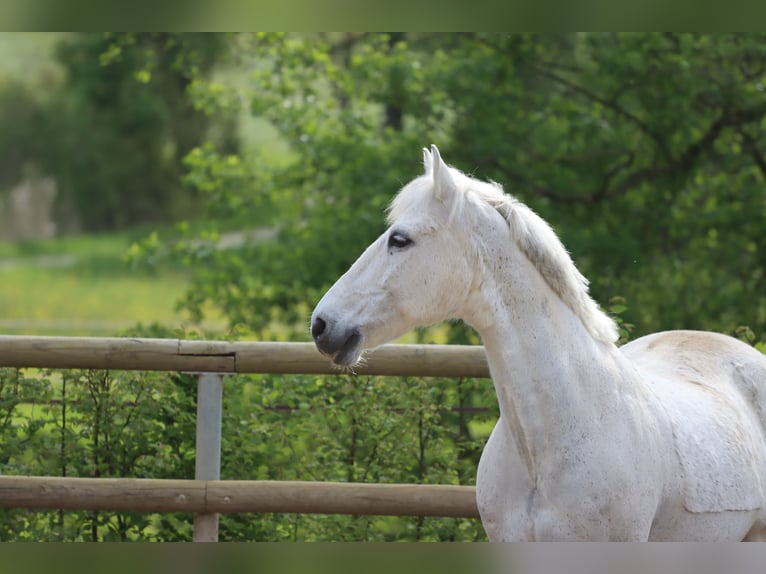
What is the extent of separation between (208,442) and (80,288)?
1804 centimetres

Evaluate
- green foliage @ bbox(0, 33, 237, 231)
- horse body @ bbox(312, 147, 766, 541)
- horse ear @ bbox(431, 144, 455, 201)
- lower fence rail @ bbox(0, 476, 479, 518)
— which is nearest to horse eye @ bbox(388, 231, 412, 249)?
horse body @ bbox(312, 147, 766, 541)

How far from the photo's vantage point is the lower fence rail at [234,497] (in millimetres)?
4016

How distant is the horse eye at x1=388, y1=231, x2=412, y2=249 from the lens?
2859 mm

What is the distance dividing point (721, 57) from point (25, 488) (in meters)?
7.34

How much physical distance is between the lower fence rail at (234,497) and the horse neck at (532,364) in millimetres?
1222

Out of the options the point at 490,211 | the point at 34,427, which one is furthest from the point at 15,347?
the point at 490,211

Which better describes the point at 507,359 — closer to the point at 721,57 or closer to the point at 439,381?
the point at 439,381

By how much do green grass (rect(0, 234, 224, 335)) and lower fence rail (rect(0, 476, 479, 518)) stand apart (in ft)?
39.8

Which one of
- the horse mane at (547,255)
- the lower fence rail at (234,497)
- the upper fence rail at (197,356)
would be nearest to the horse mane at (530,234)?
the horse mane at (547,255)

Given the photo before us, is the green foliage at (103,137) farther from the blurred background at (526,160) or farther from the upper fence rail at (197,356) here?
the upper fence rail at (197,356)

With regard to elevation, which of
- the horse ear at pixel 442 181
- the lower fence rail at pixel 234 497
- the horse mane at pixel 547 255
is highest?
the horse ear at pixel 442 181

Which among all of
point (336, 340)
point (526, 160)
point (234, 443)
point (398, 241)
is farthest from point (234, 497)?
point (526, 160)

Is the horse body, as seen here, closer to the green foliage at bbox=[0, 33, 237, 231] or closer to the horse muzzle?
the horse muzzle

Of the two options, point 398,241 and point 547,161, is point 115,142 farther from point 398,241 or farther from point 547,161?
point 398,241
